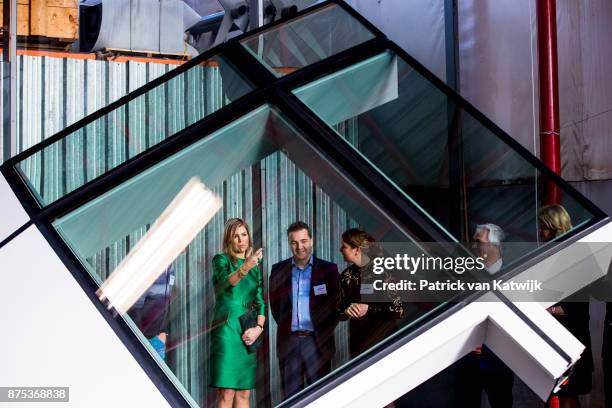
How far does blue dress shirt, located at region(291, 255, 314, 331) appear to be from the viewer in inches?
75.4

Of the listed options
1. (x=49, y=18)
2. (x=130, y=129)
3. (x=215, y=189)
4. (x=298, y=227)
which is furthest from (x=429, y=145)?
(x=49, y=18)

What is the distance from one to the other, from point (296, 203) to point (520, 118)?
2146mm

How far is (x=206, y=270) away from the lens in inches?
71.1

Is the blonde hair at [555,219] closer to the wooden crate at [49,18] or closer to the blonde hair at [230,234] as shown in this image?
the blonde hair at [230,234]

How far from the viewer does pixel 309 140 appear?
174cm

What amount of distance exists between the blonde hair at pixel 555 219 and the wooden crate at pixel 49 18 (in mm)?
2712

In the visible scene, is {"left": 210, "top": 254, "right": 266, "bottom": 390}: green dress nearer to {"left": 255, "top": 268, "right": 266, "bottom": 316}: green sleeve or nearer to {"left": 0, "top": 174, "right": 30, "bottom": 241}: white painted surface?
{"left": 255, "top": 268, "right": 266, "bottom": 316}: green sleeve

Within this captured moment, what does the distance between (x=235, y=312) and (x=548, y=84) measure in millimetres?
2317

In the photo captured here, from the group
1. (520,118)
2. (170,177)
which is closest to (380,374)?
(170,177)

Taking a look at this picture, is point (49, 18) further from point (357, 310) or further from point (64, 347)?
point (64, 347)

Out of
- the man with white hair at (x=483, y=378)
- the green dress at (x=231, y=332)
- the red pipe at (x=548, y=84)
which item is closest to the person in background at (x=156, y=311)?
the green dress at (x=231, y=332)

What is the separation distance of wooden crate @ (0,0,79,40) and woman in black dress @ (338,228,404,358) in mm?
2455

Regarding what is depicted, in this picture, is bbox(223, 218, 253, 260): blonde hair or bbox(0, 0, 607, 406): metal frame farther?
bbox(223, 218, 253, 260): blonde hair

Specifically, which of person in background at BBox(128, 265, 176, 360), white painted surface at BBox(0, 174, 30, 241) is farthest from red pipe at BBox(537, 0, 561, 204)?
white painted surface at BBox(0, 174, 30, 241)
